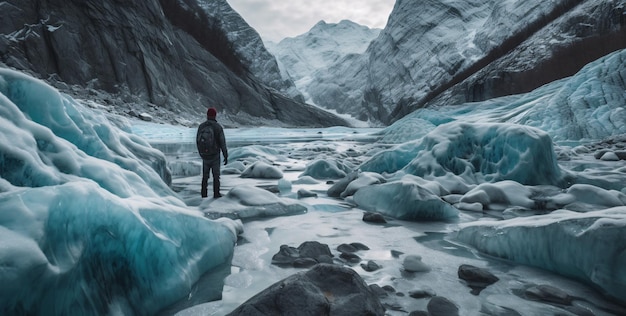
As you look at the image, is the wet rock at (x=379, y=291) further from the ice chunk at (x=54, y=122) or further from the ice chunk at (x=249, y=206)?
the ice chunk at (x=249, y=206)

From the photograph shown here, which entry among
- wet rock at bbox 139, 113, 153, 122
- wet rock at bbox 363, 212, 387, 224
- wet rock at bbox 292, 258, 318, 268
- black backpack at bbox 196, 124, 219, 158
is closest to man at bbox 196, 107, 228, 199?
black backpack at bbox 196, 124, 219, 158

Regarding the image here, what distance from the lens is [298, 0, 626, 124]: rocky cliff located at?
46.3 meters

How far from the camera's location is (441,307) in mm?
2131

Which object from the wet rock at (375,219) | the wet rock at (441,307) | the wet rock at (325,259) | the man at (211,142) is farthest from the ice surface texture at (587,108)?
the wet rock at (441,307)

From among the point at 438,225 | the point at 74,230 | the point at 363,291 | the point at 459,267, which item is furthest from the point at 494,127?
the point at 74,230

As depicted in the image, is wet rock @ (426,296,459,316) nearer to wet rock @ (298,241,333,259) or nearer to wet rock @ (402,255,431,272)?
wet rock @ (402,255,431,272)

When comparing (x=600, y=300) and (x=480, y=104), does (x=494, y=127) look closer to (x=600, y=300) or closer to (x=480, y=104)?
(x=600, y=300)

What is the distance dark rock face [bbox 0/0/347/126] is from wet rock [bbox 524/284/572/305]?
4644 cm

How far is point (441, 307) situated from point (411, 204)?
248cm

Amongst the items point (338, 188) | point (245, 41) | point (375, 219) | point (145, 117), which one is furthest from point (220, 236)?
point (245, 41)

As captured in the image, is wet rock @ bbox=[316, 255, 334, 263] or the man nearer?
wet rock @ bbox=[316, 255, 334, 263]

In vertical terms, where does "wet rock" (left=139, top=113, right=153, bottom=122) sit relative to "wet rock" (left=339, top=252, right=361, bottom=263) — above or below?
above

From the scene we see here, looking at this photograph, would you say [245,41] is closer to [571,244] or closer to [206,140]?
[206,140]

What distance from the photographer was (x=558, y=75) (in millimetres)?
46938
